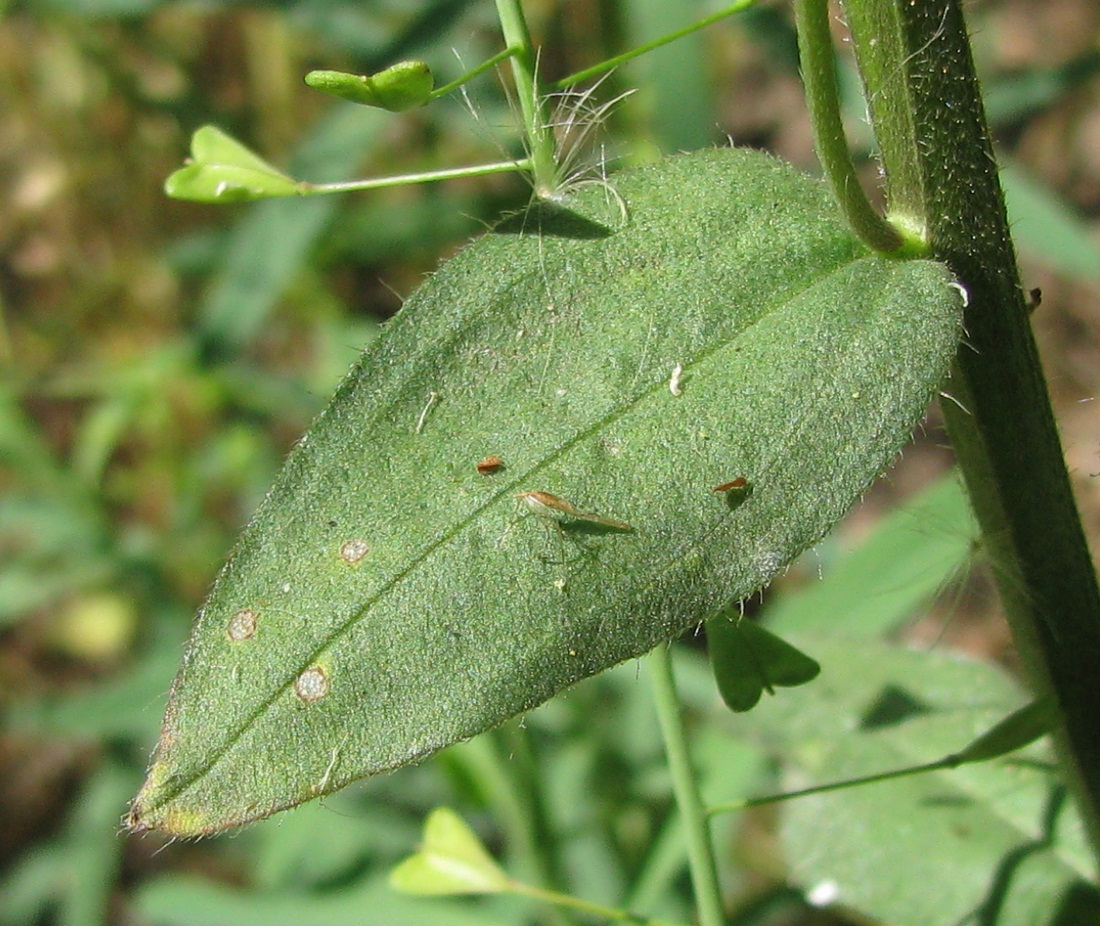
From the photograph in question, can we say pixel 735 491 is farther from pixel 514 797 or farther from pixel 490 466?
pixel 514 797

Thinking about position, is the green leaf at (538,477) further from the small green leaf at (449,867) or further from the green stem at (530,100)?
the small green leaf at (449,867)

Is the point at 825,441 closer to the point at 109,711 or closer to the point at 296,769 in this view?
the point at 296,769

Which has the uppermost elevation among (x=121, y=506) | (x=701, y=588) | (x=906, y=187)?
(x=906, y=187)

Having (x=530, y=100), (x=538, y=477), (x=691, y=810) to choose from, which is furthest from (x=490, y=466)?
(x=691, y=810)

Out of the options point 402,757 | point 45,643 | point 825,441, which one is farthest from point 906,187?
point 45,643

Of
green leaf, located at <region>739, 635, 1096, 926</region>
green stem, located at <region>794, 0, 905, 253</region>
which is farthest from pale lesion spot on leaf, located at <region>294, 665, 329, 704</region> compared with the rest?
green leaf, located at <region>739, 635, 1096, 926</region>
